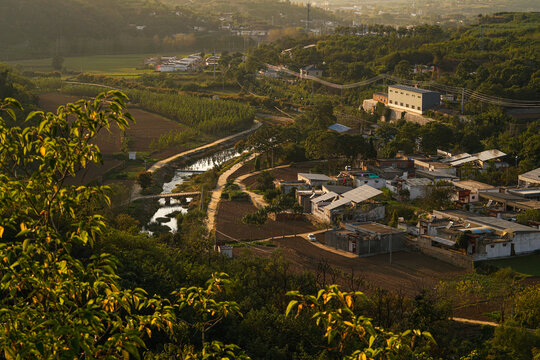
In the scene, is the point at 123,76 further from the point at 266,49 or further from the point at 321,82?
the point at 321,82

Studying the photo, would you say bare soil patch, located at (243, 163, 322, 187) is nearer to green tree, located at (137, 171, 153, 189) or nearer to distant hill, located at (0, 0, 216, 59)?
green tree, located at (137, 171, 153, 189)

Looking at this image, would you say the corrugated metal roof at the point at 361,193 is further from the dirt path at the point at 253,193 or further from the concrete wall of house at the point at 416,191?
the dirt path at the point at 253,193

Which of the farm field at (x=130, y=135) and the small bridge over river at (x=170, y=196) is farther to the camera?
the farm field at (x=130, y=135)

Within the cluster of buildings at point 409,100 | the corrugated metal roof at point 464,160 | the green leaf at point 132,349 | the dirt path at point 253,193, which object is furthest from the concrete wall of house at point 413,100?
the green leaf at point 132,349

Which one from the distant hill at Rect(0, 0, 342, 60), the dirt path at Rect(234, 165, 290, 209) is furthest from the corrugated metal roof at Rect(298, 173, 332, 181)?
the distant hill at Rect(0, 0, 342, 60)

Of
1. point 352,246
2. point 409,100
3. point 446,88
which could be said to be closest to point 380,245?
point 352,246

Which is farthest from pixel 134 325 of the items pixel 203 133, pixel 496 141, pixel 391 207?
pixel 203 133

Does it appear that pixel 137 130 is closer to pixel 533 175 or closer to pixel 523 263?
pixel 533 175
